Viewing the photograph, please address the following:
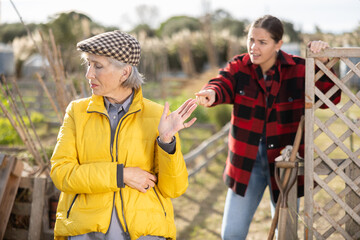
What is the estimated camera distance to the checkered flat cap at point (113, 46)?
1862 mm

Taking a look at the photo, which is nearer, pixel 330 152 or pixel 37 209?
pixel 330 152

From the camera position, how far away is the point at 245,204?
8.69ft

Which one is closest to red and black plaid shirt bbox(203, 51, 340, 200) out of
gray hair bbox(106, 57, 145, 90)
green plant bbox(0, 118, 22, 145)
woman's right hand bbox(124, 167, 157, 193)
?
gray hair bbox(106, 57, 145, 90)

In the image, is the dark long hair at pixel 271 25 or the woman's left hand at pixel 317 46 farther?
the dark long hair at pixel 271 25

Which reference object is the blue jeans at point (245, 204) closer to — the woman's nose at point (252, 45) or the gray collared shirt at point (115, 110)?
the woman's nose at point (252, 45)

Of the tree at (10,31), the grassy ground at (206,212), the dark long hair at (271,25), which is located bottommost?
the tree at (10,31)

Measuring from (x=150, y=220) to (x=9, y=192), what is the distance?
5.11ft

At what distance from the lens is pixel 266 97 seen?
103 inches

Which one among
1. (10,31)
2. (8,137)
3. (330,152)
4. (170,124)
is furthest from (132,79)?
(10,31)

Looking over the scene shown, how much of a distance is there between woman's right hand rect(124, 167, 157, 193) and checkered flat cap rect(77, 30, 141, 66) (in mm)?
481

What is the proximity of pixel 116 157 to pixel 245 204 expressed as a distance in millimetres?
1045

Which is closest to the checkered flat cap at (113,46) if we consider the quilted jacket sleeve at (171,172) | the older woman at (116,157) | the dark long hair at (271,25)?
the older woman at (116,157)

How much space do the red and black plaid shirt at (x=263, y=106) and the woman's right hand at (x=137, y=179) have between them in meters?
0.83

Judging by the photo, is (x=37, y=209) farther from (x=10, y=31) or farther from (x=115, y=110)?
(x=10, y=31)
